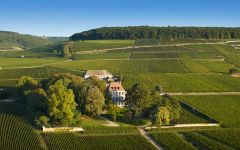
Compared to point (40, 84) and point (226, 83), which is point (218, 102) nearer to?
point (226, 83)

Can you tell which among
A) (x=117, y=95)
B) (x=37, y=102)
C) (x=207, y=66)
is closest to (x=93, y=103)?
(x=37, y=102)

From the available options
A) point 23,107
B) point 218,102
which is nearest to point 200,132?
point 218,102

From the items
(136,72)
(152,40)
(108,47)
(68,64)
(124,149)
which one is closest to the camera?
(124,149)

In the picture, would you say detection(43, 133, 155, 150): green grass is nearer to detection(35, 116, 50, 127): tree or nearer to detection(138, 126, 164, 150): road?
detection(138, 126, 164, 150): road

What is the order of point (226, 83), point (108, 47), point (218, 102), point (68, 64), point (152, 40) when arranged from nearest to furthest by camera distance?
1. point (218, 102)
2. point (226, 83)
3. point (68, 64)
4. point (108, 47)
5. point (152, 40)

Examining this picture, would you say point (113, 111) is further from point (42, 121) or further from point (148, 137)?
point (42, 121)

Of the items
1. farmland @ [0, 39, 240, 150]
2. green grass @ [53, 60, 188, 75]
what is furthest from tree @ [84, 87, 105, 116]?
green grass @ [53, 60, 188, 75]
